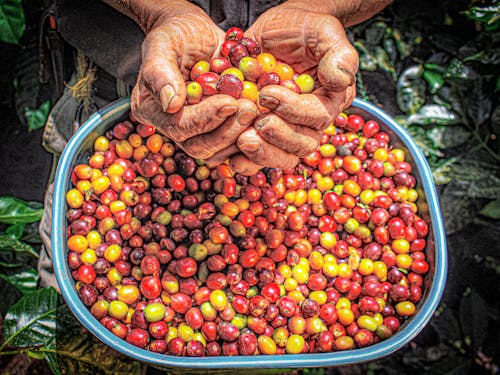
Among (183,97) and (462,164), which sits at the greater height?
(183,97)

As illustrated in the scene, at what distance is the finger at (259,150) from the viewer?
1.68 meters

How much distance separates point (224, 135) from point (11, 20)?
204 cm

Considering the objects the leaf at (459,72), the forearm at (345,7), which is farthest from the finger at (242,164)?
the leaf at (459,72)

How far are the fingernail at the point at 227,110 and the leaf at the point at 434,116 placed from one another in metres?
2.25

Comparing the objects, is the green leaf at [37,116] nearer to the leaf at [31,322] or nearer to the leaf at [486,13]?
the leaf at [31,322]

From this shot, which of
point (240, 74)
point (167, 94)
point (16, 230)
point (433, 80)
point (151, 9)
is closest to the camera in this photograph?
point (167, 94)

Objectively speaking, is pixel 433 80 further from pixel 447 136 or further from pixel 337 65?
pixel 337 65

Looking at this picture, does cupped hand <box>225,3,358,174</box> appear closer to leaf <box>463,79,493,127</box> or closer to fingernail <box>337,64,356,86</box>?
fingernail <box>337,64,356,86</box>

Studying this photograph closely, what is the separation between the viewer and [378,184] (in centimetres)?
244

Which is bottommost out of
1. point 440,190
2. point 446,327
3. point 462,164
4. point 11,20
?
point 446,327

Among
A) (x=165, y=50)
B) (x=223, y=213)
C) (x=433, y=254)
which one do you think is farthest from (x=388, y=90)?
(x=165, y=50)

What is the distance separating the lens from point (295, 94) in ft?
5.42

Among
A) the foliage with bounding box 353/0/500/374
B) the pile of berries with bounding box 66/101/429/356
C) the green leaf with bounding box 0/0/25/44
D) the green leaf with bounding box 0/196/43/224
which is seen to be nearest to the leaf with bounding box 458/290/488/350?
the foliage with bounding box 353/0/500/374

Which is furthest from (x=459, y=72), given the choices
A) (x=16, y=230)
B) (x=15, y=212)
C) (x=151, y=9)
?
(x=16, y=230)
